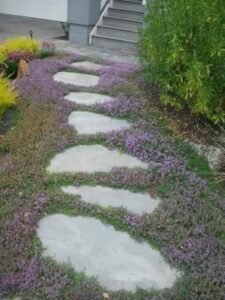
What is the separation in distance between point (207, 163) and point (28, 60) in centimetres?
350

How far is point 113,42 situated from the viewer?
31.3 feet

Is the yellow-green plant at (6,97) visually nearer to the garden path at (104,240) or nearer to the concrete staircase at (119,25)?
the garden path at (104,240)

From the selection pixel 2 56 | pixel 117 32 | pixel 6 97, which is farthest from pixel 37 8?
pixel 6 97

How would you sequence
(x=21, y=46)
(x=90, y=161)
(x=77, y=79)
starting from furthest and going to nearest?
(x=21, y=46), (x=77, y=79), (x=90, y=161)

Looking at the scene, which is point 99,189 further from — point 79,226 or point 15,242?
point 15,242

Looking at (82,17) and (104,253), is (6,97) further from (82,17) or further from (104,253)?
(82,17)

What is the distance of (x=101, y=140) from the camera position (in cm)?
427

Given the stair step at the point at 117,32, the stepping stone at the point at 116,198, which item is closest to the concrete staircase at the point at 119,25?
the stair step at the point at 117,32

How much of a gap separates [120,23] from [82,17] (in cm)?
80

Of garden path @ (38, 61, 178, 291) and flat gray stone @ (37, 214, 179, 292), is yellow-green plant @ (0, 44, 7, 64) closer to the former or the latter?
garden path @ (38, 61, 178, 291)

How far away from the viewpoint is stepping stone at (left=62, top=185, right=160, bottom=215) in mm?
3375

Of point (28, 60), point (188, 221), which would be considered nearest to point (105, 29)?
point (28, 60)

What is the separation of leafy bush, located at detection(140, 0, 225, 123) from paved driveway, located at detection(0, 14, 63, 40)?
5.83 metres

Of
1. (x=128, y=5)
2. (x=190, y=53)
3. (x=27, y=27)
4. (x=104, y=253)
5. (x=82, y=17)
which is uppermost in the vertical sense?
(x=190, y=53)
